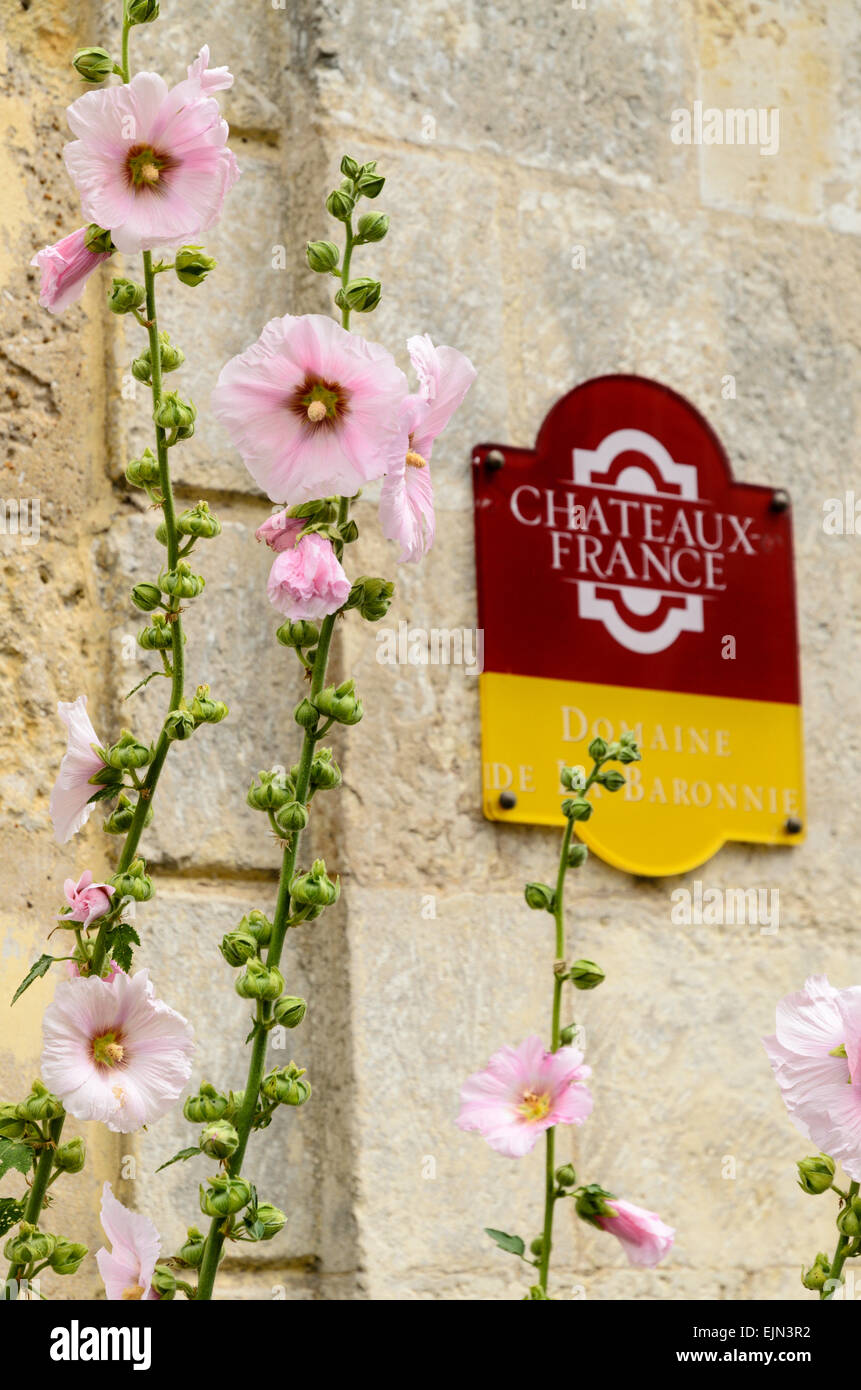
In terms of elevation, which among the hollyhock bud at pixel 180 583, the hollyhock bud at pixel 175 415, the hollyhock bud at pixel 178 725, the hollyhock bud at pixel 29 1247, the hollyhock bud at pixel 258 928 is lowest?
the hollyhock bud at pixel 29 1247

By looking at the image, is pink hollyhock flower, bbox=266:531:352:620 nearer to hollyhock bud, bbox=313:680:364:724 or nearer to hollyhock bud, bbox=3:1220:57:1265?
hollyhock bud, bbox=313:680:364:724

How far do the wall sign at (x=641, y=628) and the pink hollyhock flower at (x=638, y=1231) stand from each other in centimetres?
75

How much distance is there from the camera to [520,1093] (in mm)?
1354

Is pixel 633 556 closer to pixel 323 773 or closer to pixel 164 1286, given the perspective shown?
pixel 323 773

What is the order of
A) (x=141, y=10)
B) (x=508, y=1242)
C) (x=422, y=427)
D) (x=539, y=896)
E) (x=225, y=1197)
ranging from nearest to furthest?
(x=225, y=1197)
(x=422, y=427)
(x=141, y=10)
(x=508, y=1242)
(x=539, y=896)

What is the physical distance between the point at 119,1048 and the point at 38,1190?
85mm

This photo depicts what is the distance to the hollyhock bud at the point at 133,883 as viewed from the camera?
1.03 meters

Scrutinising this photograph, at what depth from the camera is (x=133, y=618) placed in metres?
1.94

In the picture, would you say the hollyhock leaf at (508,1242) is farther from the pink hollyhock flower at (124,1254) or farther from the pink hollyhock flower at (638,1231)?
the pink hollyhock flower at (124,1254)

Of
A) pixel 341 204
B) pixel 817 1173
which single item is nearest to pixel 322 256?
pixel 341 204

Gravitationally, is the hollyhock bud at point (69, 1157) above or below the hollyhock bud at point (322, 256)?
below
